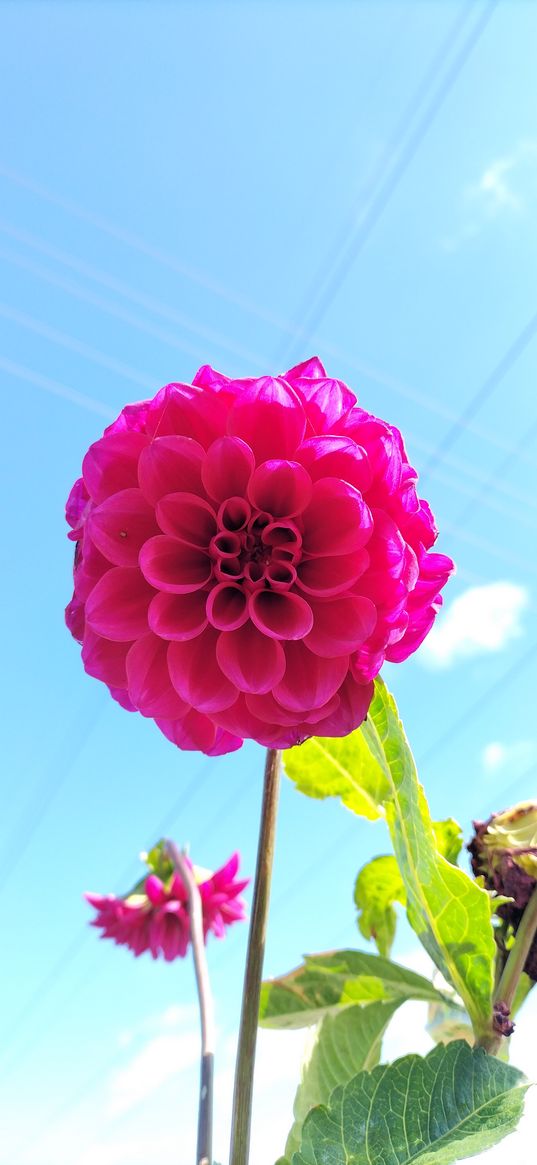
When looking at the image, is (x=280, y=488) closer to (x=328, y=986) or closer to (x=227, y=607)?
(x=227, y=607)

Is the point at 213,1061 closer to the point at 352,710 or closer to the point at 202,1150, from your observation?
the point at 202,1150

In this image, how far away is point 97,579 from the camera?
0.83m

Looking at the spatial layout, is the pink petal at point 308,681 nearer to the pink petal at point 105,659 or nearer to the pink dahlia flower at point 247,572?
the pink dahlia flower at point 247,572

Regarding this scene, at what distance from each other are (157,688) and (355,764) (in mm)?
344

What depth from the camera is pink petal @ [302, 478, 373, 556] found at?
77 cm

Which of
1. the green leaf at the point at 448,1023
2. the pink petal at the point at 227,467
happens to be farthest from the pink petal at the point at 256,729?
the green leaf at the point at 448,1023

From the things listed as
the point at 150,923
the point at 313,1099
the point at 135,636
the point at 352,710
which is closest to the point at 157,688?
the point at 135,636

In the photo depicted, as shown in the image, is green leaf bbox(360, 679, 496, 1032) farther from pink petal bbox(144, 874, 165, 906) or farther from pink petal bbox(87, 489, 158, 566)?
pink petal bbox(144, 874, 165, 906)

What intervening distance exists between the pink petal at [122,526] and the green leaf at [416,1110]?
527 millimetres

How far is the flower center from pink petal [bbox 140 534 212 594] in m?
0.02

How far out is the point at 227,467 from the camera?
808mm

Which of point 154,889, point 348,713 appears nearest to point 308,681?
point 348,713

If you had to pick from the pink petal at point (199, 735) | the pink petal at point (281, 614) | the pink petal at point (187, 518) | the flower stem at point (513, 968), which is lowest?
the flower stem at point (513, 968)

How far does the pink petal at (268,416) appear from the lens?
0.78m
